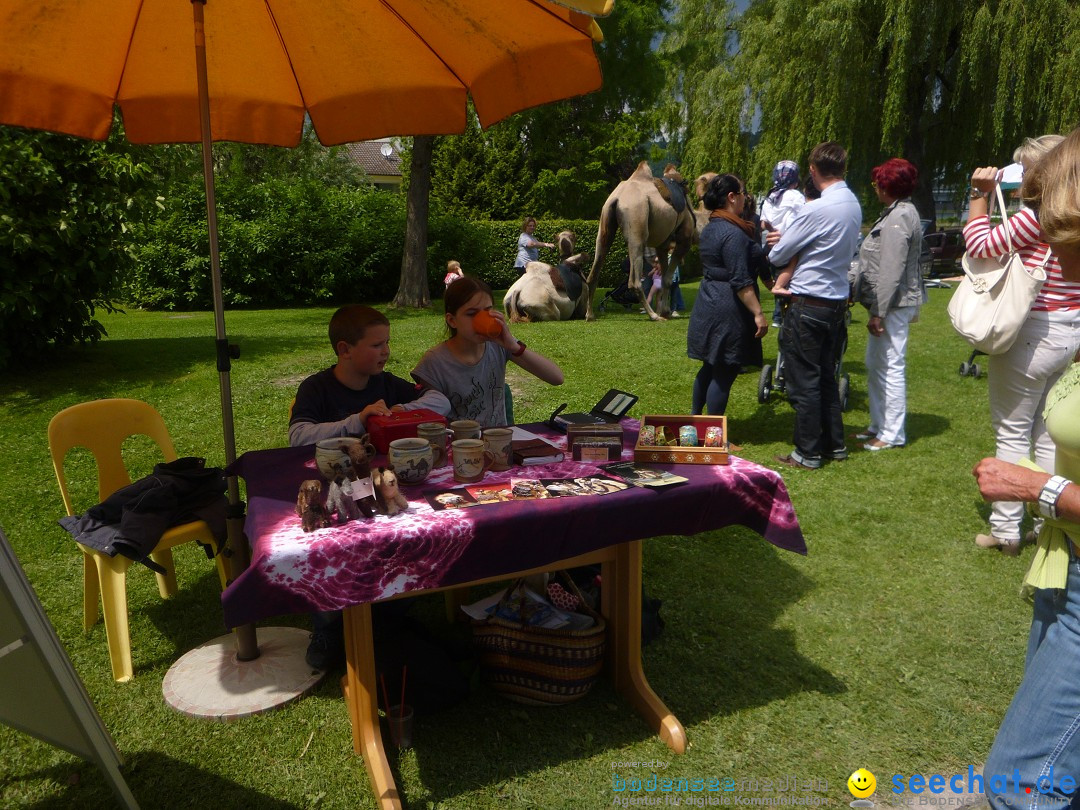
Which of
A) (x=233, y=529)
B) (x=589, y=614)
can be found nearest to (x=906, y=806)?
(x=589, y=614)

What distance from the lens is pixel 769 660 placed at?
3172 millimetres

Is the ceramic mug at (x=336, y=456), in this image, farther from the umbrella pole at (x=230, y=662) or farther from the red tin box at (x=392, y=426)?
the umbrella pole at (x=230, y=662)

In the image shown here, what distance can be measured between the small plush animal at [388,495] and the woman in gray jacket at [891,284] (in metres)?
4.11

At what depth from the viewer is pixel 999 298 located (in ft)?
11.6

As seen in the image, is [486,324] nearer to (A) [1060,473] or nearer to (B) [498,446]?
(B) [498,446]

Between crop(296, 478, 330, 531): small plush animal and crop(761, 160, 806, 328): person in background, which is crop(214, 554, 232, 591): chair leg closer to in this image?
crop(296, 478, 330, 531): small plush animal

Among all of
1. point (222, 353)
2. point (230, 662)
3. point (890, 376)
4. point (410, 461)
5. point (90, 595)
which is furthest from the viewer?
point (890, 376)

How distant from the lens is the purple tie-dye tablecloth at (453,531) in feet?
6.63

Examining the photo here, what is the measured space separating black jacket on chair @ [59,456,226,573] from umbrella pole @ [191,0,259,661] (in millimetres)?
263

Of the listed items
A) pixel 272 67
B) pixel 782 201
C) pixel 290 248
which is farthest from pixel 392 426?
pixel 290 248

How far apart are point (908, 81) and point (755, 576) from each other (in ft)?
48.4

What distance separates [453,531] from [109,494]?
7.26 ft

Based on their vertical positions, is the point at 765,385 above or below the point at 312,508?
below

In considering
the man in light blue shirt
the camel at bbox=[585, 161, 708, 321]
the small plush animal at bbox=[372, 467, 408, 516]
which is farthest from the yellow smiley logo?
the camel at bbox=[585, 161, 708, 321]
